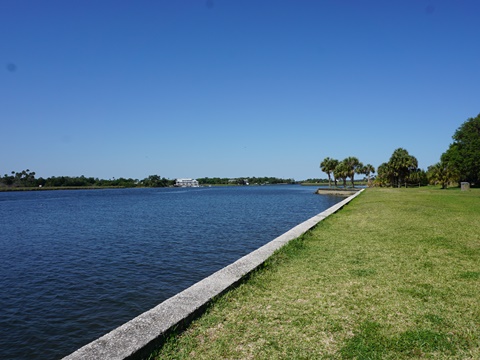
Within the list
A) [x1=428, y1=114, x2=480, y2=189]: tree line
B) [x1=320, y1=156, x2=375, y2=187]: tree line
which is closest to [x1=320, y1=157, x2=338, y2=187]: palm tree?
[x1=320, y1=156, x2=375, y2=187]: tree line

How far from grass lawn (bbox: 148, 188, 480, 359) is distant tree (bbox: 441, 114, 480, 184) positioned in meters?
54.8

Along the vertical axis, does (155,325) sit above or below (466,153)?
below

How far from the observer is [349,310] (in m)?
4.73

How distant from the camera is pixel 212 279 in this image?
254 inches

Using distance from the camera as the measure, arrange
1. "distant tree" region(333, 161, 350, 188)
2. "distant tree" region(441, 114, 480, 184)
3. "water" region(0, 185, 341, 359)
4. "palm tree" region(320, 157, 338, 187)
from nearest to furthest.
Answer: "water" region(0, 185, 341, 359) < "distant tree" region(441, 114, 480, 184) < "distant tree" region(333, 161, 350, 188) < "palm tree" region(320, 157, 338, 187)

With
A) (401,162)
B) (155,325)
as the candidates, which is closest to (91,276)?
(155,325)

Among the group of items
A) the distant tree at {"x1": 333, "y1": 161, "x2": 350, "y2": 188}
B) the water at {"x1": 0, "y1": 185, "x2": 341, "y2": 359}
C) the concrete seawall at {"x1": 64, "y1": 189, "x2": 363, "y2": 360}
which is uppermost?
the distant tree at {"x1": 333, "y1": 161, "x2": 350, "y2": 188}

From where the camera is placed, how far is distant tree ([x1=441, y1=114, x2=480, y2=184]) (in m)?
52.6

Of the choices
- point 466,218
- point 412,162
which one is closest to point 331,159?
point 412,162

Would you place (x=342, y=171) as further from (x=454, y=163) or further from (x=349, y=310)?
(x=349, y=310)

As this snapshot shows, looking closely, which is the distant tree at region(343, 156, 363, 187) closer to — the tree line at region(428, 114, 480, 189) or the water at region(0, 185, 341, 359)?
the tree line at region(428, 114, 480, 189)

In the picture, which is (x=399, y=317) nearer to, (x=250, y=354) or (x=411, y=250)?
(x=250, y=354)

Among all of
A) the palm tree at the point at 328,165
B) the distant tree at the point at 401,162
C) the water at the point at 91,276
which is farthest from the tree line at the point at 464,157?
the water at the point at 91,276

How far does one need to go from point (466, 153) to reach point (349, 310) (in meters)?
62.1
